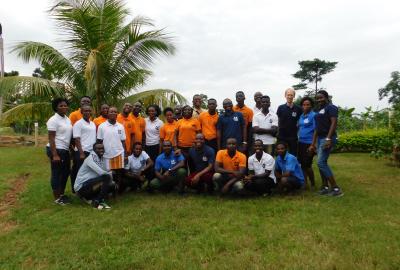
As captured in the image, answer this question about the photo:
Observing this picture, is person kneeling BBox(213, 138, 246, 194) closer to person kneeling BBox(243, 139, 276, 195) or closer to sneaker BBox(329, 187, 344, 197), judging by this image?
person kneeling BBox(243, 139, 276, 195)

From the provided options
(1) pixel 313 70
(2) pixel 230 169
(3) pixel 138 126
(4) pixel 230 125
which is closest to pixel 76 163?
(3) pixel 138 126

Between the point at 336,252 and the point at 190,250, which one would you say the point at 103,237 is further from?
the point at 336,252

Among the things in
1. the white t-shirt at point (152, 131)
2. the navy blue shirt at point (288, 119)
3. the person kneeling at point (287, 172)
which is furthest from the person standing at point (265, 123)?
the white t-shirt at point (152, 131)

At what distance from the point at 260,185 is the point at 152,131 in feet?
7.54

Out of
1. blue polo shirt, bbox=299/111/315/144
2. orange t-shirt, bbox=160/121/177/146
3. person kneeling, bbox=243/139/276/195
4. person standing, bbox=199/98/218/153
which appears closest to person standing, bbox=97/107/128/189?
orange t-shirt, bbox=160/121/177/146

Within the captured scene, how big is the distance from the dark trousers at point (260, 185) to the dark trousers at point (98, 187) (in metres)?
2.25

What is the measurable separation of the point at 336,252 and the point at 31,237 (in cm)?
363

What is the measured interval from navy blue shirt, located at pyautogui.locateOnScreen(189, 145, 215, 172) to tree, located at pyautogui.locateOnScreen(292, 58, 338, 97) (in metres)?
29.5

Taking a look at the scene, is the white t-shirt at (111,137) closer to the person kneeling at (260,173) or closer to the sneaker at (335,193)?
the person kneeling at (260,173)

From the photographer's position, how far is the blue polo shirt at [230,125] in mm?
6738

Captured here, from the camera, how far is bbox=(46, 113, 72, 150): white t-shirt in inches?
237

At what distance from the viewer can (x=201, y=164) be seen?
6.77 metres

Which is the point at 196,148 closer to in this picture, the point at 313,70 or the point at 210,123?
the point at 210,123

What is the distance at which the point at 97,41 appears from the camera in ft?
33.7
